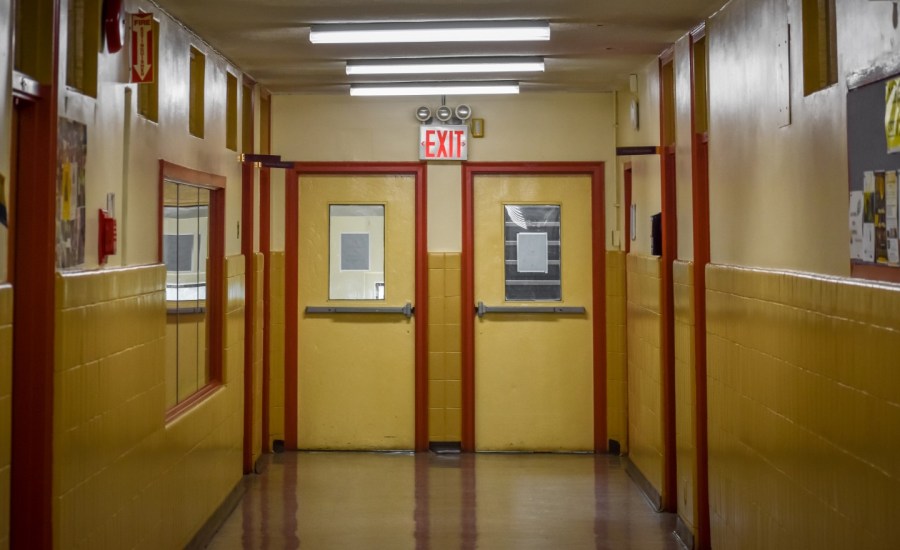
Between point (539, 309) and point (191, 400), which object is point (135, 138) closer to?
point (191, 400)

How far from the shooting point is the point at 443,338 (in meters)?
8.24

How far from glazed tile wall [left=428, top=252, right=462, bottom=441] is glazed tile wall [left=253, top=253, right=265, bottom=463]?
4.55 feet

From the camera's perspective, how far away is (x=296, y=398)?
8.28m

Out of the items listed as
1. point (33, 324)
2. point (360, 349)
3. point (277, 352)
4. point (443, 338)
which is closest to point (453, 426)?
point (443, 338)

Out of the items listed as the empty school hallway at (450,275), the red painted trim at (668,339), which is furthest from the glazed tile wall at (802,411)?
the red painted trim at (668,339)

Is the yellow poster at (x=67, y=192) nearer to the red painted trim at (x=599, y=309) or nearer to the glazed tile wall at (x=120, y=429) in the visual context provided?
the glazed tile wall at (x=120, y=429)

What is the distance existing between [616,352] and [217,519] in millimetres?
3588

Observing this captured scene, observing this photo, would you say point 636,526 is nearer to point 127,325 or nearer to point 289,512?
point 289,512

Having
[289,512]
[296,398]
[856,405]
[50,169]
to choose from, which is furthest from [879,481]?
[296,398]

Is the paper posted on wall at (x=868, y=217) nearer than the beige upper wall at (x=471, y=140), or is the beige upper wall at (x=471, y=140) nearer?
the paper posted on wall at (x=868, y=217)

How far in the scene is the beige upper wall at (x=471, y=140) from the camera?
824 centimetres

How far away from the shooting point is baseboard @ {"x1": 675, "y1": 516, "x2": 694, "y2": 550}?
5.57 meters

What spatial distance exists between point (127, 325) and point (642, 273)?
384 cm

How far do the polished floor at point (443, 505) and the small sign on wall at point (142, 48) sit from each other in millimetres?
2664
